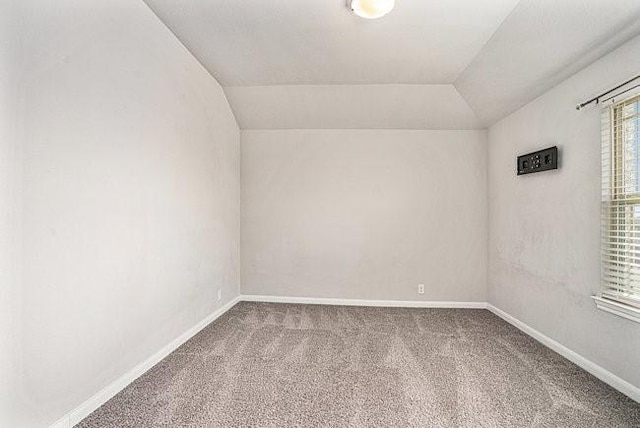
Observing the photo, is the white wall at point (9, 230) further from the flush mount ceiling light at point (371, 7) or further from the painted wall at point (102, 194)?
the flush mount ceiling light at point (371, 7)

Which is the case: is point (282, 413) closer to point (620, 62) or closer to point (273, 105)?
point (620, 62)

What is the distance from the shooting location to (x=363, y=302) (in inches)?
185

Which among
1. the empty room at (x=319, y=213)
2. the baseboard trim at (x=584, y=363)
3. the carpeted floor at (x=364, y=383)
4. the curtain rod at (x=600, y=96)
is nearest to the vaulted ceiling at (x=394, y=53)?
the empty room at (x=319, y=213)

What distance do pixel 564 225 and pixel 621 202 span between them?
0.58 meters

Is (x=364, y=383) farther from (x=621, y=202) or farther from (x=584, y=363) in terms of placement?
(x=621, y=202)

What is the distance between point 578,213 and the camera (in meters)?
2.83

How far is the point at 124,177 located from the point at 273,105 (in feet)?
7.80

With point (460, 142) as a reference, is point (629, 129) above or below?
below

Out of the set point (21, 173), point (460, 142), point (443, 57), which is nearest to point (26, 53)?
point (21, 173)

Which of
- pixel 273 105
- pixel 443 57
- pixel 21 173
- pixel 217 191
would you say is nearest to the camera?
pixel 21 173

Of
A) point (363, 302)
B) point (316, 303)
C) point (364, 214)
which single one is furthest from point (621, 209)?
point (316, 303)

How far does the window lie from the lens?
234cm

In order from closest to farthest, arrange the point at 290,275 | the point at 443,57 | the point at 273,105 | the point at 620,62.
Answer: the point at 620,62 → the point at 443,57 → the point at 273,105 → the point at 290,275

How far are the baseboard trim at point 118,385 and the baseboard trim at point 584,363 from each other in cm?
323
